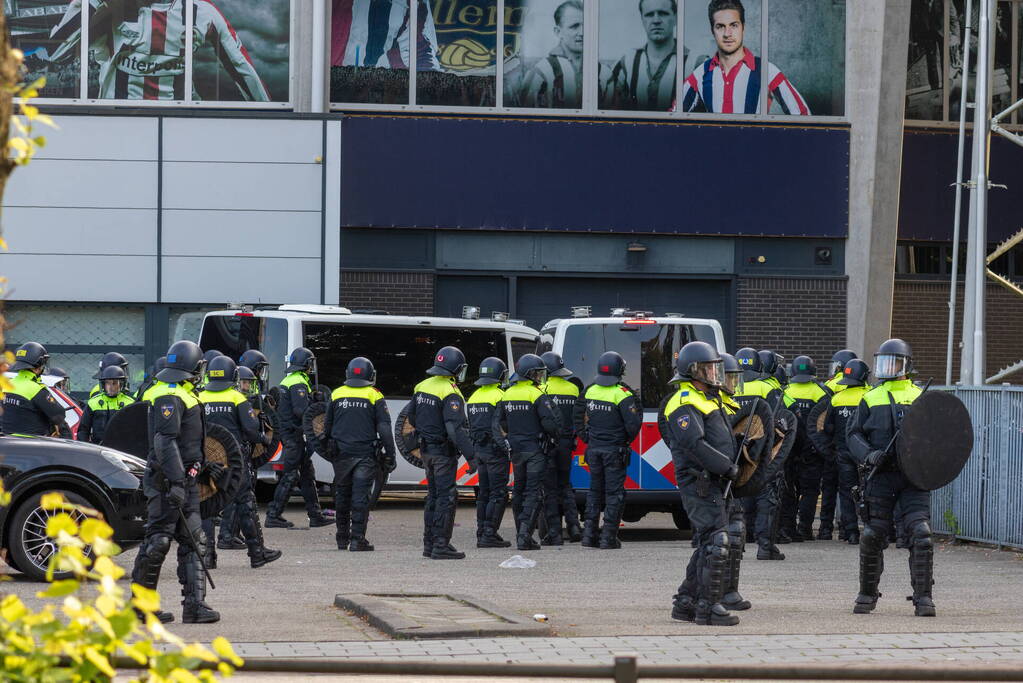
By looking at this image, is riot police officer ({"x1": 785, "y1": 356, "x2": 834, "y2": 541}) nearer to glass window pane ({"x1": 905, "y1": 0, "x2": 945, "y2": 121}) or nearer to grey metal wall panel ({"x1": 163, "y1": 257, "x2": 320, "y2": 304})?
grey metal wall panel ({"x1": 163, "y1": 257, "x2": 320, "y2": 304})

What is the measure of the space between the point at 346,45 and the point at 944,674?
71.2 ft

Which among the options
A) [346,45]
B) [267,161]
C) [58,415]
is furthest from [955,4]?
[58,415]

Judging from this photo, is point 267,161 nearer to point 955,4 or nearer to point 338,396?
point 338,396

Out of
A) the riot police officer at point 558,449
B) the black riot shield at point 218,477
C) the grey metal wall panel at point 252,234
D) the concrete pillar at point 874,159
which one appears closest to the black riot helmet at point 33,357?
the riot police officer at point 558,449

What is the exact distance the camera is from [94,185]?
75.8ft

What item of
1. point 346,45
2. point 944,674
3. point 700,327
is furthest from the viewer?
point 346,45

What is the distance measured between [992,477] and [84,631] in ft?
40.9

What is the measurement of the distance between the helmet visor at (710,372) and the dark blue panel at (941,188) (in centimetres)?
1681

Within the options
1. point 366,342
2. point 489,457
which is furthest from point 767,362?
point 366,342

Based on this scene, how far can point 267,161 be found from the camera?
76.2 feet

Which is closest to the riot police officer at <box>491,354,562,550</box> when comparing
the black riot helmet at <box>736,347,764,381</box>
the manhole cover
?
the black riot helmet at <box>736,347,764,381</box>

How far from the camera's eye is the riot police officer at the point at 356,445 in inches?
559

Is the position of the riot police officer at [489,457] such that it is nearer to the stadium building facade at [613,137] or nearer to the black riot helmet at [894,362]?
the black riot helmet at [894,362]

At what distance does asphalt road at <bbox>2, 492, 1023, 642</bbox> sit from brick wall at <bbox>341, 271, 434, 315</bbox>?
29.2ft
